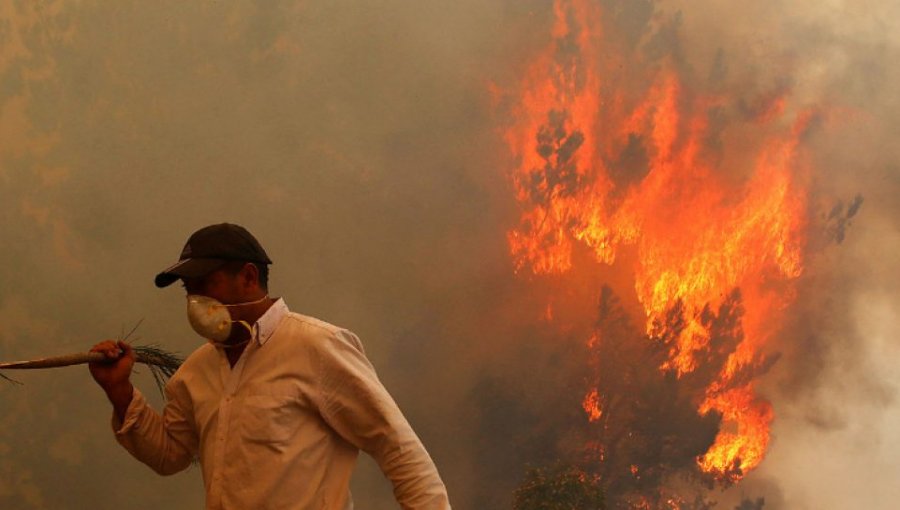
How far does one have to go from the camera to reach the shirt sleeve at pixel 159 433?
214 cm

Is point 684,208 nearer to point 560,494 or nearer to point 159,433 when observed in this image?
point 560,494

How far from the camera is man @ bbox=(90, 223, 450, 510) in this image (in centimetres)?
194

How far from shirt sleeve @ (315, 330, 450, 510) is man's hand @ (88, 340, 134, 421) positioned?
1.55ft

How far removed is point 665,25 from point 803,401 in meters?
3.84

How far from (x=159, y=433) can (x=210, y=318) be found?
378 mm

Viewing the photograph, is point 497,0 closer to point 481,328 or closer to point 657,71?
point 657,71

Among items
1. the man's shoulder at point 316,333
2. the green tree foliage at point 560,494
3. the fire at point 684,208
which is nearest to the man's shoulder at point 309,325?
the man's shoulder at point 316,333

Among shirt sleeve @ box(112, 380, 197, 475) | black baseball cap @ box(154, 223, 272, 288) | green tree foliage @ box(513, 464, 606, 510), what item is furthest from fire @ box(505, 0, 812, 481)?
black baseball cap @ box(154, 223, 272, 288)

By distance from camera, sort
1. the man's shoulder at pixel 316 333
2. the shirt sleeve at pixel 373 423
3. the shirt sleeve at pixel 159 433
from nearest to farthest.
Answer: the shirt sleeve at pixel 373 423 → the man's shoulder at pixel 316 333 → the shirt sleeve at pixel 159 433

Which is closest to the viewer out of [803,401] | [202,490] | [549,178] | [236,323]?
[236,323]

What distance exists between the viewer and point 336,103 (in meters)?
7.01

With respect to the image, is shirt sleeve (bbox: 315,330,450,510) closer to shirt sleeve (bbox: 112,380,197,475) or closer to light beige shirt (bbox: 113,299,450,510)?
light beige shirt (bbox: 113,299,450,510)

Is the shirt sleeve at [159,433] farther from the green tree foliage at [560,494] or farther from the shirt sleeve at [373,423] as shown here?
the green tree foliage at [560,494]

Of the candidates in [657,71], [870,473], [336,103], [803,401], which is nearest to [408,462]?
[336,103]
